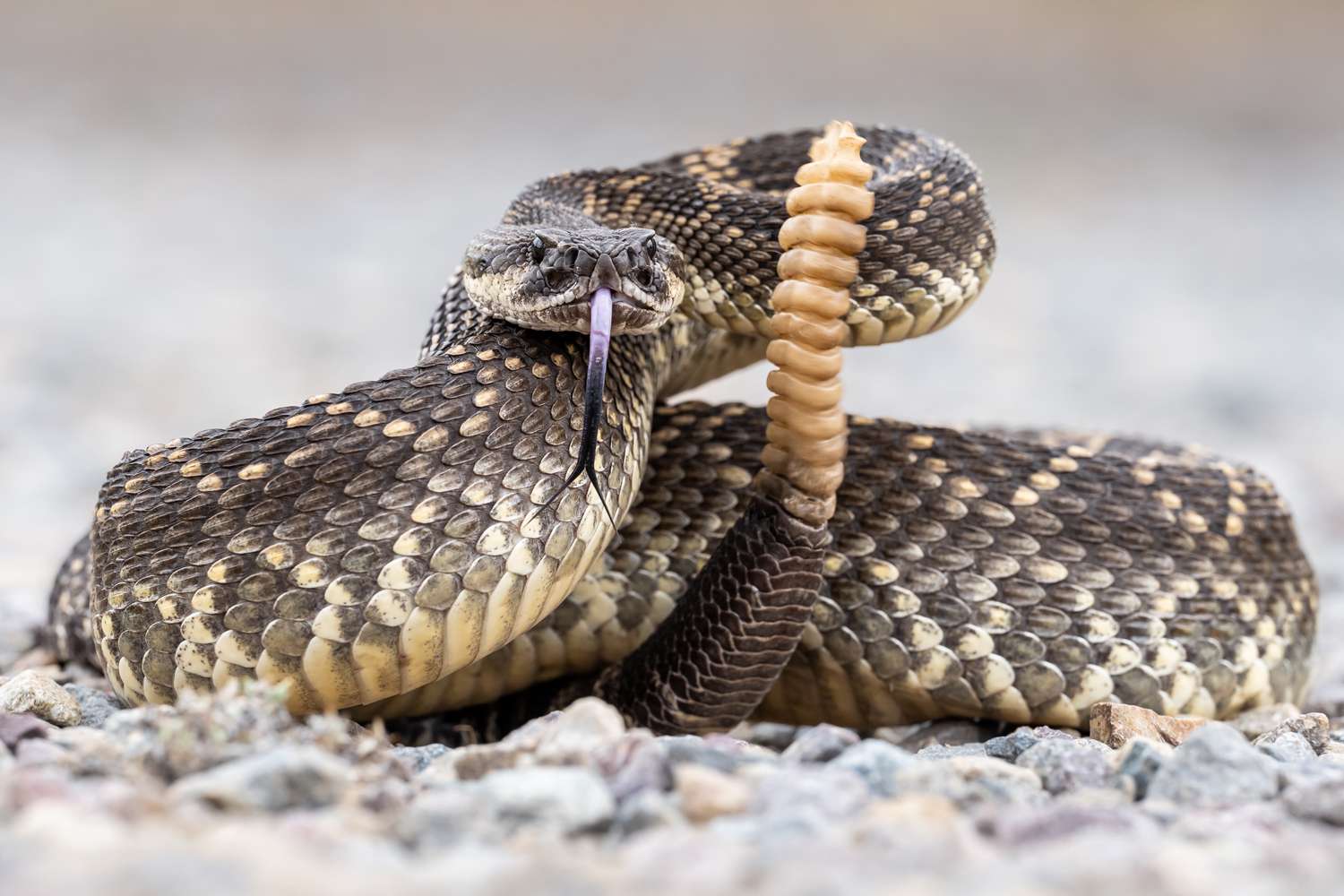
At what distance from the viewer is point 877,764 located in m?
3.23

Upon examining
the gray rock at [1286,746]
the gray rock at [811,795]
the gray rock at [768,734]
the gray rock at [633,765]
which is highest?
the gray rock at [811,795]

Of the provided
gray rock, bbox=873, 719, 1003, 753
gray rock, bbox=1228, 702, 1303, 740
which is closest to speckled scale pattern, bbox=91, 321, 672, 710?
gray rock, bbox=873, 719, 1003, 753

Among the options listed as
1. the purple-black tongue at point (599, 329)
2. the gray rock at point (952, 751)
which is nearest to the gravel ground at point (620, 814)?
the gray rock at point (952, 751)

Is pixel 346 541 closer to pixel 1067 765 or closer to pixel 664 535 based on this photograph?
pixel 664 535

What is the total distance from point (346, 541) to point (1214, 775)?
2283 millimetres

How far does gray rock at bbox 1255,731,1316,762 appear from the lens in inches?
154

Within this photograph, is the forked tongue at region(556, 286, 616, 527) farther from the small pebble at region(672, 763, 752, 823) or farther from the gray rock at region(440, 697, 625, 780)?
the small pebble at region(672, 763, 752, 823)

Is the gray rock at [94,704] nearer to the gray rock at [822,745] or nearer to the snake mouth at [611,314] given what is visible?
the snake mouth at [611,314]

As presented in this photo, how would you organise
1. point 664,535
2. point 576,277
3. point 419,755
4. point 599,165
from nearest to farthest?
point 419,755
point 576,277
point 664,535
point 599,165

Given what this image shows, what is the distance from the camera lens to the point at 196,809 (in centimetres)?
277

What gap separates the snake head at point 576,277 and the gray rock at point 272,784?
1880 mm

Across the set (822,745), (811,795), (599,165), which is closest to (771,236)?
(822,745)

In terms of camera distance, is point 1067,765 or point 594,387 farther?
point 594,387

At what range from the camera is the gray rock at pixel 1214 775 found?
129 inches
